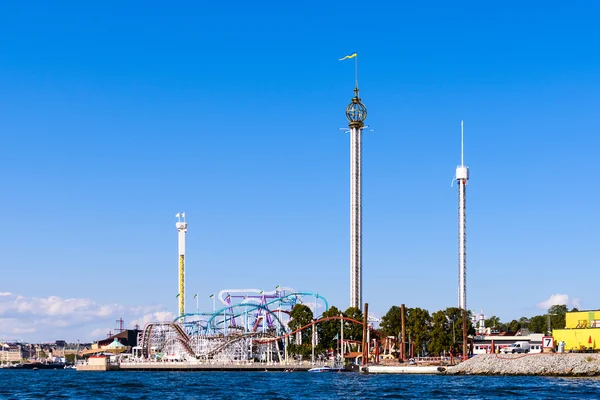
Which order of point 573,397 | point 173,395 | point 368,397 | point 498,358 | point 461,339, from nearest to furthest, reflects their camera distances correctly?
point 573,397, point 368,397, point 173,395, point 498,358, point 461,339

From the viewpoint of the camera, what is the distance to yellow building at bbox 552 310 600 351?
143750mm

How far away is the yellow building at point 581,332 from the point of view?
14375 cm

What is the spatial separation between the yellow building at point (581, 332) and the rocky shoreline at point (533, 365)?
863cm

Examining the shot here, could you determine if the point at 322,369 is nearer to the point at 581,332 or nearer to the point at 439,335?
the point at 439,335

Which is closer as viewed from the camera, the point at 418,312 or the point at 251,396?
the point at 251,396

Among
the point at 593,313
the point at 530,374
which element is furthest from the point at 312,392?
the point at 593,313

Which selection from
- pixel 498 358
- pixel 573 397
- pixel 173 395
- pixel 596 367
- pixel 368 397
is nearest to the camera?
pixel 573 397

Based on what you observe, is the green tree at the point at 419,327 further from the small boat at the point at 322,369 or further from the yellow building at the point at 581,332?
the yellow building at the point at 581,332

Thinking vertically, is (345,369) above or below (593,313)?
below

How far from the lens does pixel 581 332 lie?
145500mm

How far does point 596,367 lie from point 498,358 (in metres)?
21.0

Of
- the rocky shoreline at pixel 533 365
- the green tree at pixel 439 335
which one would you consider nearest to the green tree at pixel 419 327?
the green tree at pixel 439 335

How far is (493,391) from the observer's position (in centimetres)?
10162

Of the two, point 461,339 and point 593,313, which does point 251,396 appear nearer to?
point 593,313
